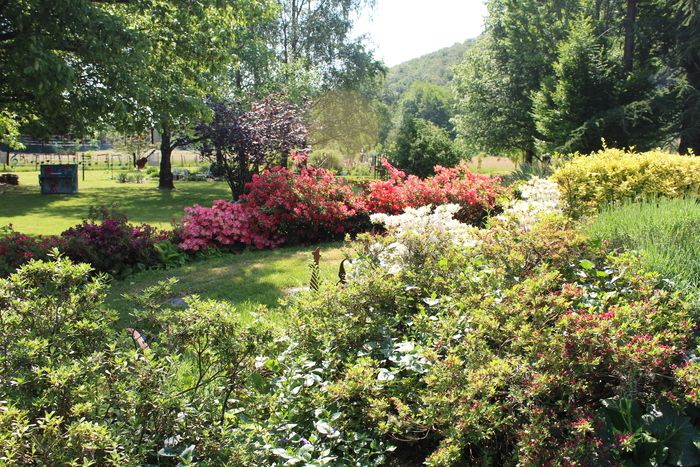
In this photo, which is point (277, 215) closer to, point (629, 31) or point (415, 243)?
point (415, 243)

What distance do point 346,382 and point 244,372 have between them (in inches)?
19.1

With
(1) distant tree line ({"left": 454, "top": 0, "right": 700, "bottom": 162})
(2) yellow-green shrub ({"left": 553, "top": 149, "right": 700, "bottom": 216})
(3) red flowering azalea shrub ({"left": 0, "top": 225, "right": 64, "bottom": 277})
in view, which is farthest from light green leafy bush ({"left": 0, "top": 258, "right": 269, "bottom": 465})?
(1) distant tree line ({"left": 454, "top": 0, "right": 700, "bottom": 162})

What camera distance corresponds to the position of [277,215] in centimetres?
852

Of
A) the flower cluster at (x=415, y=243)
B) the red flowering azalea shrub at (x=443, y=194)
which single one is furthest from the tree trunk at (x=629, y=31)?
the flower cluster at (x=415, y=243)

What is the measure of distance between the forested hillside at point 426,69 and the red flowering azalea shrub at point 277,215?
136023 mm

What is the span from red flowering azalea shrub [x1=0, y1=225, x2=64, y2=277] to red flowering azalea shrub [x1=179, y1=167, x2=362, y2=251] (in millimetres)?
1841

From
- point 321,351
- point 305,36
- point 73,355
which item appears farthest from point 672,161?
point 305,36

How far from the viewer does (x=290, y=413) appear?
224cm

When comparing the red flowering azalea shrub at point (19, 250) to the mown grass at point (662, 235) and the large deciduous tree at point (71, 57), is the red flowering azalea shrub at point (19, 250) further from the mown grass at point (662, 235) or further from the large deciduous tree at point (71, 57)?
the mown grass at point (662, 235)

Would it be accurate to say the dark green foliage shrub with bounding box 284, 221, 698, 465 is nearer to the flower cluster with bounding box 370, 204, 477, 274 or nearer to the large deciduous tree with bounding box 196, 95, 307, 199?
the flower cluster with bounding box 370, 204, 477, 274

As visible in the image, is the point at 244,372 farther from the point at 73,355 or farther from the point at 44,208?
the point at 44,208

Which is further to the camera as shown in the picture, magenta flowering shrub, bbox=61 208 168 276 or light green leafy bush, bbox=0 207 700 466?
magenta flowering shrub, bbox=61 208 168 276

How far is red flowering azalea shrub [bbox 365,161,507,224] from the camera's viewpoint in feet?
28.0

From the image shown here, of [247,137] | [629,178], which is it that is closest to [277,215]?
[247,137]
